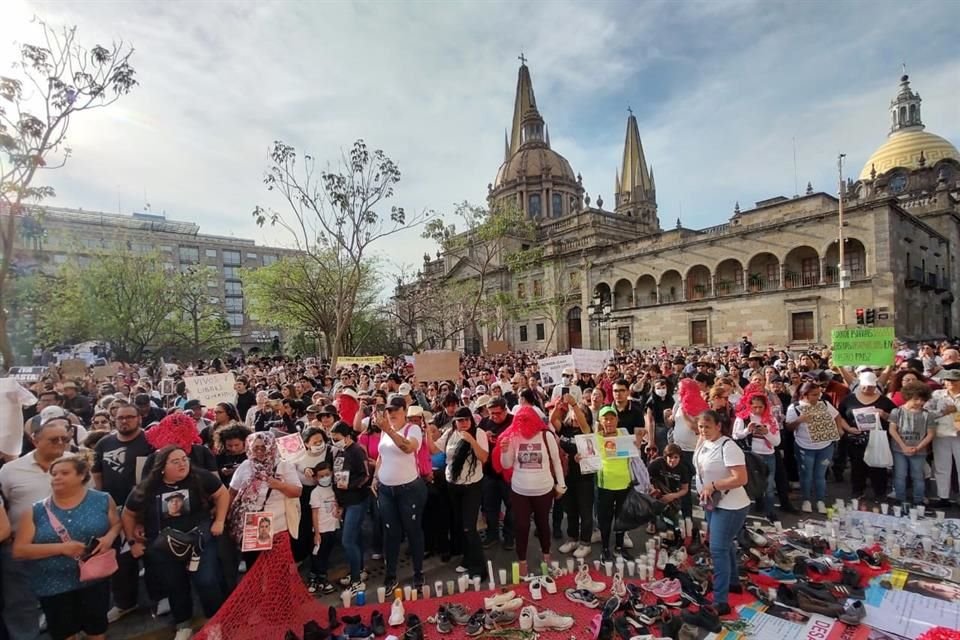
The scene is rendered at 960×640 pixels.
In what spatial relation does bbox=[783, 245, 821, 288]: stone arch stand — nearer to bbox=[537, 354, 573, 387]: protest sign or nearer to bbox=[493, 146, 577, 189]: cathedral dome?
bbox=[537, 354, 573, 387]: protest sign

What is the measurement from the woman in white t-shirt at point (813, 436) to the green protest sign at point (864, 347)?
64.1 inches

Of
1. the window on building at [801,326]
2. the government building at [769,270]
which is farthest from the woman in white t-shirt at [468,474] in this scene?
the window on building at [801,326]

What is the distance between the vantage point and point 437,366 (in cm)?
1102

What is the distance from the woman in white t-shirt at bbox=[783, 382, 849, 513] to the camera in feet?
21.4

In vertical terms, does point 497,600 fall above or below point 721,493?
below

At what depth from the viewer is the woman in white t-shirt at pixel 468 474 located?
5.11 metres

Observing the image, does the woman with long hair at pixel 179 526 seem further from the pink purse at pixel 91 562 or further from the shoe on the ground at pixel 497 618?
the shoe on the ground at pixel 497 618

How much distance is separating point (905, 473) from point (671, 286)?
2938 centimetres

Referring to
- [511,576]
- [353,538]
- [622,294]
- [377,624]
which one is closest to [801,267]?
[622,294]

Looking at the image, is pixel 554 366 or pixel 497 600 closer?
pixel 497 600

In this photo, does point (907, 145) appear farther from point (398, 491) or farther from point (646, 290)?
point (398, 491)

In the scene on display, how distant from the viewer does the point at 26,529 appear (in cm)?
338

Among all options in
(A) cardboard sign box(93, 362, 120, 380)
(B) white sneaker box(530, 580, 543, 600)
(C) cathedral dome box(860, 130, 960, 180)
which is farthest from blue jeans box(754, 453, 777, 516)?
(C) cathedral dome box(860, 130, 960, 180)

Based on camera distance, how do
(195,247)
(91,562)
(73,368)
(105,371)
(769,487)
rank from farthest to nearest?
1. (195,247)
2. (105,371)
3. (73,368)
4. (769,487)
5. (91,562)
